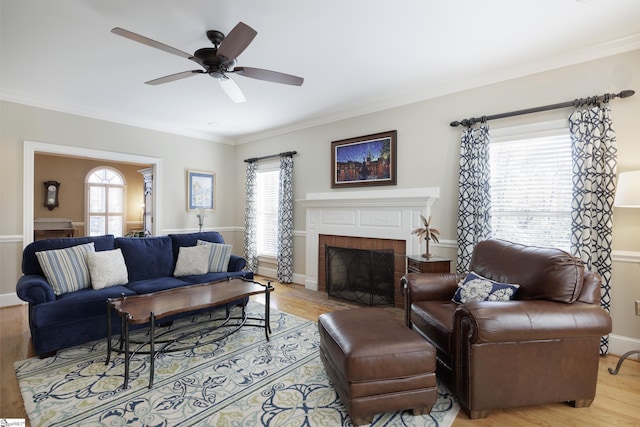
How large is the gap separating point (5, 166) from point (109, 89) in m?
1.72

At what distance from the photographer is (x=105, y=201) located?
8047 mm

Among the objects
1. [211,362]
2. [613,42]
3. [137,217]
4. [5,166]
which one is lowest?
[211,362]

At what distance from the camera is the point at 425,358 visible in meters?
1.89

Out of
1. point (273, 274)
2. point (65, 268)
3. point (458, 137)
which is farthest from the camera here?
point (273, 274)

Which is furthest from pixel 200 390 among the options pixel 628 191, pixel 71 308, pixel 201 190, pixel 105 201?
pixel 105 201

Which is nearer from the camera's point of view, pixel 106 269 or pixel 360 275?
pixel 106 269

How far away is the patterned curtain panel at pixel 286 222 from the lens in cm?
537

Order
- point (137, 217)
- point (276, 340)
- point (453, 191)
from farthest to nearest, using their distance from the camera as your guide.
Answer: point (137, 217) < point (453, 191) < point (276, 340)

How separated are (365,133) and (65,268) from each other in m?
3.90

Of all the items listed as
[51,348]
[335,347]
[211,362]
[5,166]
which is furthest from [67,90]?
[335,347]

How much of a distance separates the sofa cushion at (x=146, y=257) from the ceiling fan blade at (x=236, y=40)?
2.61m

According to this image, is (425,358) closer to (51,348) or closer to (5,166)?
(51,348)

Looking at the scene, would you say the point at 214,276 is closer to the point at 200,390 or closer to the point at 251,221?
the point at 200,390

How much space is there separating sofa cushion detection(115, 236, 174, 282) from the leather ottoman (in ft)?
9.17
